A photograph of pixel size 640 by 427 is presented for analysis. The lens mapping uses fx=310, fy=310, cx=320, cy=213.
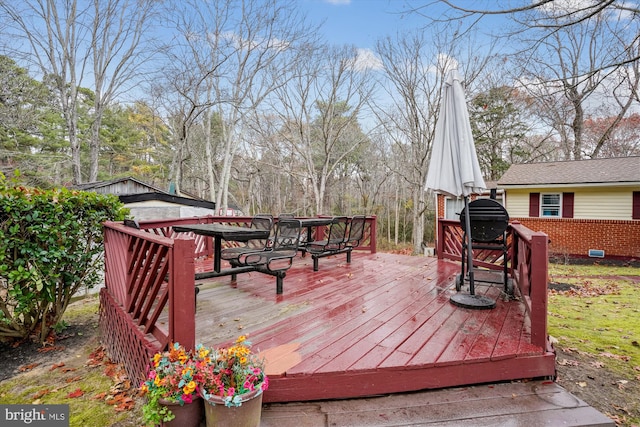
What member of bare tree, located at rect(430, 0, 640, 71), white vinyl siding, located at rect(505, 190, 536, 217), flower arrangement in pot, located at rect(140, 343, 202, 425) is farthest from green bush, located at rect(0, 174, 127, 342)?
white vinyl siding, located at rect(505, 190, 536, 217)

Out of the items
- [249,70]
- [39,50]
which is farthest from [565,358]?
[39,50]

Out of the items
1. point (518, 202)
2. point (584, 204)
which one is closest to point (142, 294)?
point (518, 202)

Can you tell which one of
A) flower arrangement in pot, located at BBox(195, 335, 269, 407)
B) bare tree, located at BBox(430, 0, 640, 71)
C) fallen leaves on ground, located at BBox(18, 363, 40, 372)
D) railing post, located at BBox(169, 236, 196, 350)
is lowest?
fallen leaves on ground, located at BBox(18, 363, 40, 372)

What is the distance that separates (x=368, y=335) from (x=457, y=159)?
2240 millimetres

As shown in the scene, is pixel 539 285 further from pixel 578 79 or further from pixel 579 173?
pixel 579 173

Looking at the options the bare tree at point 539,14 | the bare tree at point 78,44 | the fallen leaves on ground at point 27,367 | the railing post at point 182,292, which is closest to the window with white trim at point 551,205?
the bare tree at point 539,14

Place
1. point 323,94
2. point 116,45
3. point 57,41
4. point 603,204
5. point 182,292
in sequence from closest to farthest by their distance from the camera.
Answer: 1. point 182,292
2. point 57,41
3. point 603,204
4. point 116,45
5. point 323,94

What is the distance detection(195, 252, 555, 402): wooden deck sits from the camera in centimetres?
214

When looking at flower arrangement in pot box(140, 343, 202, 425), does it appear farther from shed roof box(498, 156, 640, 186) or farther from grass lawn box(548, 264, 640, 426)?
shed roof box(498, 156, 640, 186)

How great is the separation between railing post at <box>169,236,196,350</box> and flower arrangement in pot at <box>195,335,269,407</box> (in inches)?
8.8

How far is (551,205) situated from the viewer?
1247 centimetres

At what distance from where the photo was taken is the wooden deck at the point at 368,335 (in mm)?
2139

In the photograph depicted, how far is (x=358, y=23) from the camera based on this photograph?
40.1ft

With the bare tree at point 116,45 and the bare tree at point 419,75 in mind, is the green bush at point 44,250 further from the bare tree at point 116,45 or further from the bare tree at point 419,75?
the bare tree at point 419,75
